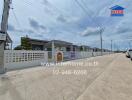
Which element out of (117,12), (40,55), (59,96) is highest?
(117,12)

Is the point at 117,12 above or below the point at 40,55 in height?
above

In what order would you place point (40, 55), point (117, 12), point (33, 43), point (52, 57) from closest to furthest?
1. point (117, 12)
2. point (40, 55)
3. point (52, 57)
4. point (33, 43)

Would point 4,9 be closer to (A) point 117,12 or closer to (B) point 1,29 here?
(B) point 1,29

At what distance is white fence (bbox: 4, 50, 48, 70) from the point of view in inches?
419

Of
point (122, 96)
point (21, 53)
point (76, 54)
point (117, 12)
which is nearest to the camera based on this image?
point (122, 96)

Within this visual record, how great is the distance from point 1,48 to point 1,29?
132 centimetres

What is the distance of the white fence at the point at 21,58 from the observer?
10.6m

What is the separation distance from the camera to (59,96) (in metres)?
4.39

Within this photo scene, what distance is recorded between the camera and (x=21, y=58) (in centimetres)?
1200

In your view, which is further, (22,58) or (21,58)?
(22,58)

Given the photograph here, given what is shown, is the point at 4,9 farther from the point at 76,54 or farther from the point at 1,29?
the point at 76,54

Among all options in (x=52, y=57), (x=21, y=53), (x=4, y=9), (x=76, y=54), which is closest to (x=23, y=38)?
(x=76, y=54)

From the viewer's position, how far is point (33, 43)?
36500mm

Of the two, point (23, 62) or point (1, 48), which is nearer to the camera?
point (1, 48)
